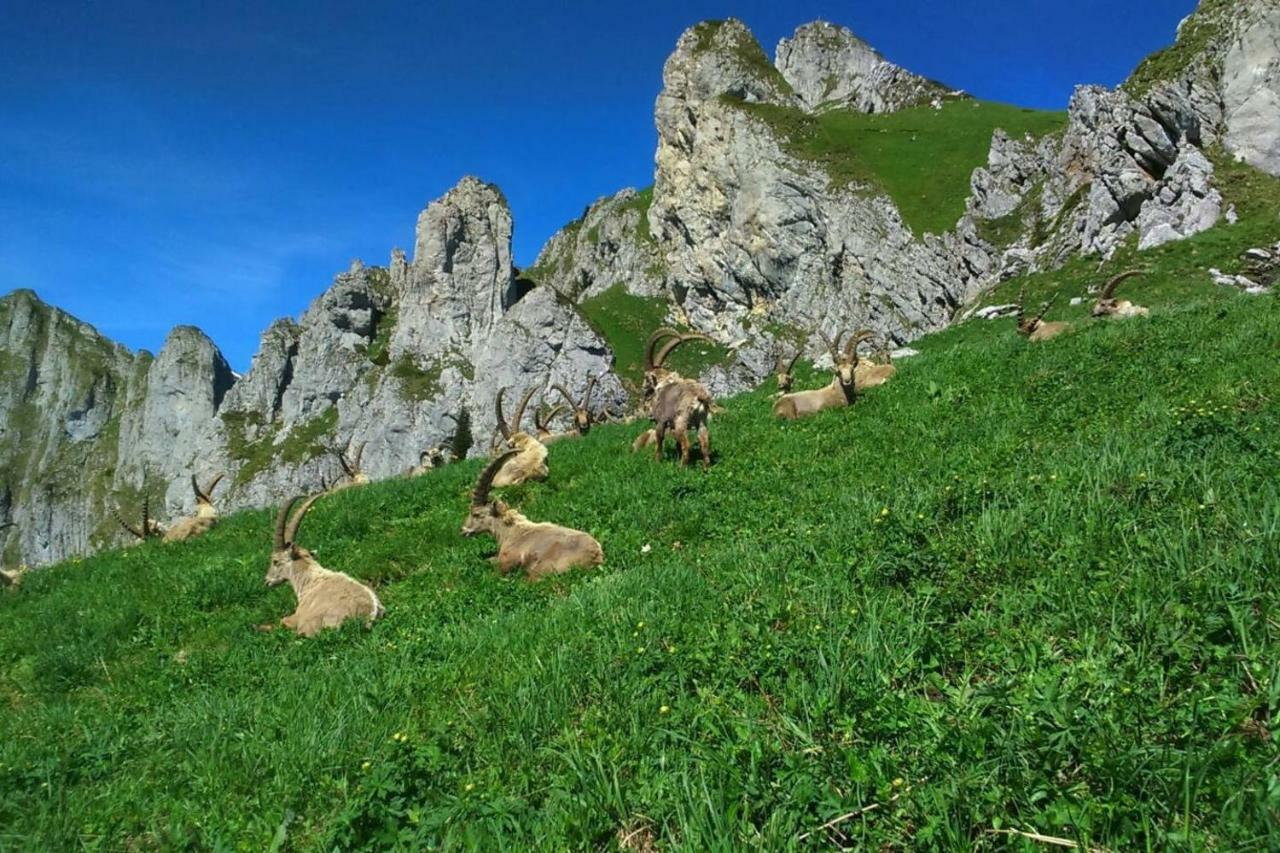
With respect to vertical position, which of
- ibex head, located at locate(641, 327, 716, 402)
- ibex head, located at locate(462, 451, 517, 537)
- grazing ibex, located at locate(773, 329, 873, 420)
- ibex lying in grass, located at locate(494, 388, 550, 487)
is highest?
ibex head, located at locate(641, 327, 716, 402)

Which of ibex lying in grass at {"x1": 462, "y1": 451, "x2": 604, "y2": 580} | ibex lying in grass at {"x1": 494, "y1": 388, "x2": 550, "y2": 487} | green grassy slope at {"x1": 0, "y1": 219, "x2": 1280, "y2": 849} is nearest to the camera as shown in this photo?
green grassy slope at {"x1": 0, "y1": 219, "x2": 1280, "y2": 849}

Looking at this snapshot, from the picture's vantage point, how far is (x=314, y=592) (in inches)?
423

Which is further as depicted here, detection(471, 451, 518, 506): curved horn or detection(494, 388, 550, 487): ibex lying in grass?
detection(494, 388, 550, 487): ibex lying in grass

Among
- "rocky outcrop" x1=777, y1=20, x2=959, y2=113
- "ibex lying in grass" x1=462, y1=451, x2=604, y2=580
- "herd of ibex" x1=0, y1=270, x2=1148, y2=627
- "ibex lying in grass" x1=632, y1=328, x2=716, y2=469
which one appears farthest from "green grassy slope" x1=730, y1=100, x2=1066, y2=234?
"ibex lying in grass" x1=462, y1=451, x2=604, y2=580

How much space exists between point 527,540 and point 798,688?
804cm

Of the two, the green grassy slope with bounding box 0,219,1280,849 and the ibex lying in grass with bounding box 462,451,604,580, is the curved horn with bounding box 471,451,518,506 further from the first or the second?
the green grassy slope with bounding box 0,219,1280,849

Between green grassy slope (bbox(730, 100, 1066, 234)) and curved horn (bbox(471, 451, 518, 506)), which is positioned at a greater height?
green grassy slope (bbox(730, 100, 1066, 234))

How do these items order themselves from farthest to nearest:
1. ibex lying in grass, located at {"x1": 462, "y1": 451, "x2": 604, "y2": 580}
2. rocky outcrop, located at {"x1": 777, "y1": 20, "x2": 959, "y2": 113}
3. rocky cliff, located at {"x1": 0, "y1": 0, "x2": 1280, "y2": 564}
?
1. rocky outcrop, located at {"x1": 777, "y1": 20, "x2": 959, "y2": 113}
2. rocky cliff, located at {"x1": 0, "y1": 0, "x2": 1280, "y2": 564}
3. ibex lying in grass, located at {"x1": 462, "y1": 451, "x2": 604, "y2": 580}

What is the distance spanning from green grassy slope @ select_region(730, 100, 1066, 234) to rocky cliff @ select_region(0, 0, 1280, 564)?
78 centimetres

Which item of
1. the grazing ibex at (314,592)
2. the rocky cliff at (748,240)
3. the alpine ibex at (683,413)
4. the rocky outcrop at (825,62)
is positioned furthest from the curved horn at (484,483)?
the rocky outcrop at (825,62)

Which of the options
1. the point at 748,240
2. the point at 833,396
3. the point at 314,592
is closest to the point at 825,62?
the point at 748,240

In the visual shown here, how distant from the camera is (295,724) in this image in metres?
5.39

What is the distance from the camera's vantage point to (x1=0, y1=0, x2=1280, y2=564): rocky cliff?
43.2 metres

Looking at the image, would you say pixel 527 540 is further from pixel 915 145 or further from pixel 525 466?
pixel 915 145
